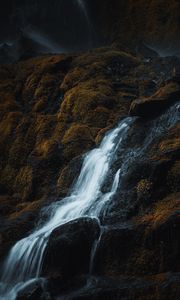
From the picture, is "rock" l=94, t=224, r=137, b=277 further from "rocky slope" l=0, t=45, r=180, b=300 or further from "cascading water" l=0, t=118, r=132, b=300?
"cascading water" l=0, t=118, r=132, b=300

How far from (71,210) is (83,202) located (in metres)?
0.56

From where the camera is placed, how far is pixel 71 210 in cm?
1633

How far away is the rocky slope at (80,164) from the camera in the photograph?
38.8ft

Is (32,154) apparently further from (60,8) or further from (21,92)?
(60,8)

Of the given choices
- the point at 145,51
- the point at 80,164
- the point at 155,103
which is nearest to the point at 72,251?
the point at 80,164

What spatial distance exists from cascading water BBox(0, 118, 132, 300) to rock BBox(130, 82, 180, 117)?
3.75 feet

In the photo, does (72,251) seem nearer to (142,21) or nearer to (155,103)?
(155,103)

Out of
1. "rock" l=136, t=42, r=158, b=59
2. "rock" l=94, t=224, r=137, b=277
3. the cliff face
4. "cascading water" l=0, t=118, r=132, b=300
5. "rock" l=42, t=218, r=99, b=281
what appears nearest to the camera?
"rock" l=94, t=224, r=137, b=277

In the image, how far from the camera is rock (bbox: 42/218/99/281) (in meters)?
13.0

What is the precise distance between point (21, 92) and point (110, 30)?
1926 cm

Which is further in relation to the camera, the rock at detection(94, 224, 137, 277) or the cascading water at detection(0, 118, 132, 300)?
the cascading water at detection(0, 118, 132, 300)

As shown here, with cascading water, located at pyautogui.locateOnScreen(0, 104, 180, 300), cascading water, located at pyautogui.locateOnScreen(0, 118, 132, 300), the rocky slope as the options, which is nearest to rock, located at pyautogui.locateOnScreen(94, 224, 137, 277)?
the rocky slope

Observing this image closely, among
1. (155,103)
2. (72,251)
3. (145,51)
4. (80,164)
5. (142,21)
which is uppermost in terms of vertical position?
(142,21)

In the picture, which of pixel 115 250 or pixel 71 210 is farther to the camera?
pixel 71 210
